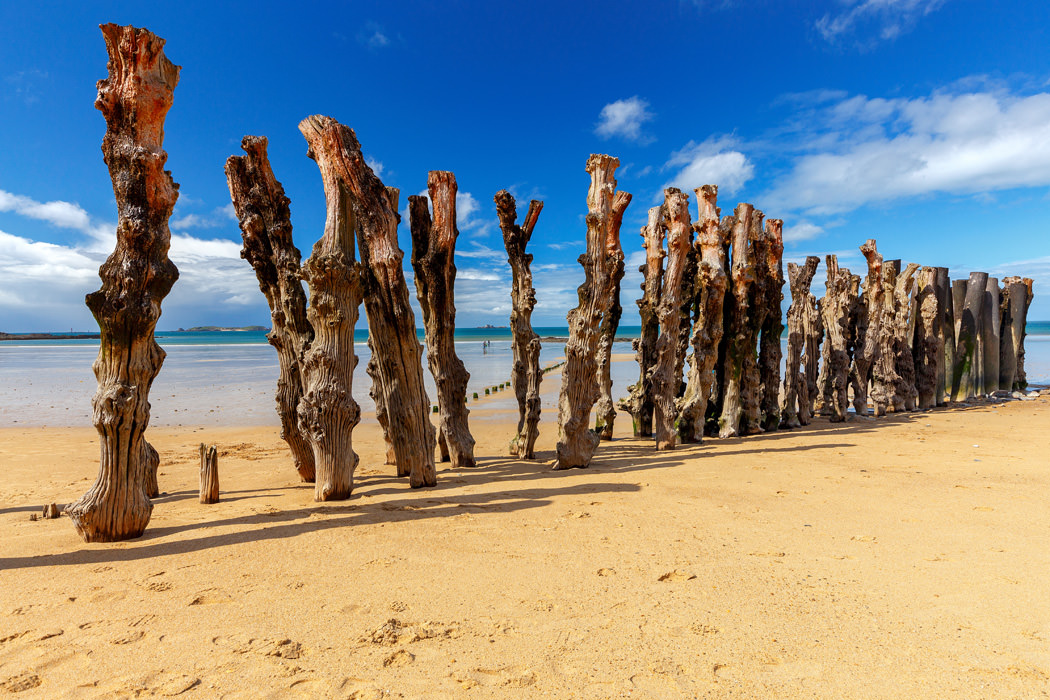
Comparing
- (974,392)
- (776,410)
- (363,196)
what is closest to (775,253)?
(776,410)

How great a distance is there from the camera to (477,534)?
4.46 metres

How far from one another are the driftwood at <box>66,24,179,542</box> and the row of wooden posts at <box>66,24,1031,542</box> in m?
0.01

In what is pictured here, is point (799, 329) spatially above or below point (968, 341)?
above

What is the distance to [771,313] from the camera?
10.1m

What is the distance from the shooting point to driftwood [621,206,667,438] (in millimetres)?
9039

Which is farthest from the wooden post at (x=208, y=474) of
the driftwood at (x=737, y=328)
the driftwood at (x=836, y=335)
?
the driftwood at (x=836, y=335)

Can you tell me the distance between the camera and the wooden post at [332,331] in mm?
5297

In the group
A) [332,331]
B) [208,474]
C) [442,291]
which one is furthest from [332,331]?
[208,474]

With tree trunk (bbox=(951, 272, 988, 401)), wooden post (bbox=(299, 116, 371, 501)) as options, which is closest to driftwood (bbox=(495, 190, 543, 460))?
wooden post (bbox=(299, 116, 371, 501))

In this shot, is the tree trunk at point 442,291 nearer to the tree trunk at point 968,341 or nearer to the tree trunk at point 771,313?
the tree trunk at point 771,313

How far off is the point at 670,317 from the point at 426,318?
12.9 ft

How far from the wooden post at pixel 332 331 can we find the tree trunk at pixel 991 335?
17704mm

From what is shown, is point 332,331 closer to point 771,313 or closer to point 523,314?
point 523,314

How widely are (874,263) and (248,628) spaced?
43.2ft
